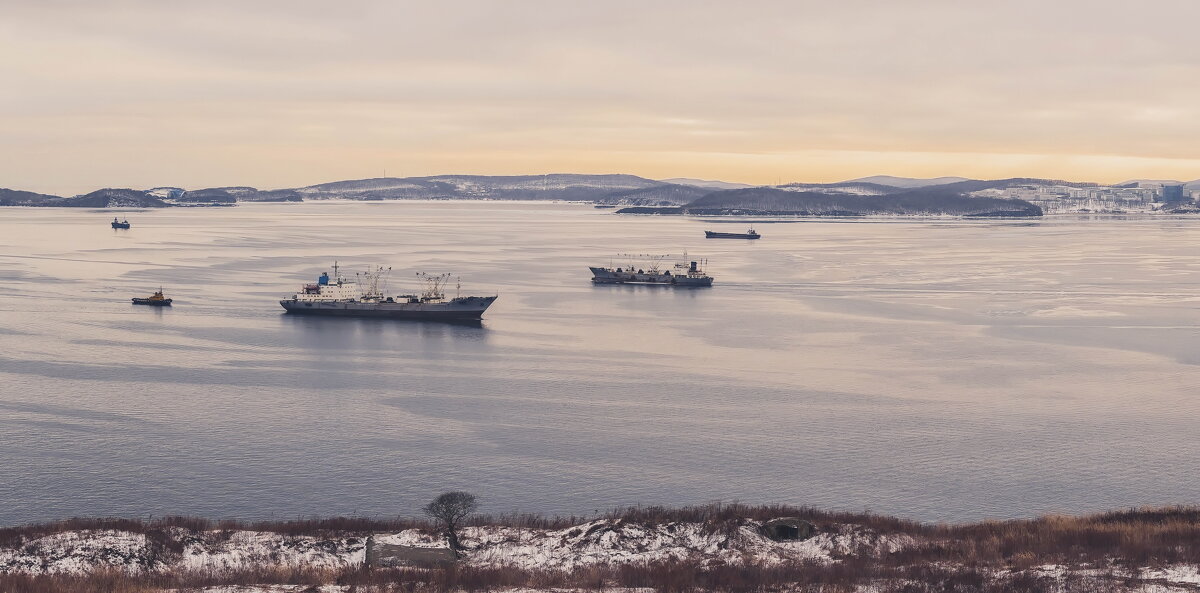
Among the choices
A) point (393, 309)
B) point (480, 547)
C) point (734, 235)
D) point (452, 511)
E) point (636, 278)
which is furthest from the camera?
point (734, 235)

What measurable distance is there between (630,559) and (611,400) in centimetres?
2030

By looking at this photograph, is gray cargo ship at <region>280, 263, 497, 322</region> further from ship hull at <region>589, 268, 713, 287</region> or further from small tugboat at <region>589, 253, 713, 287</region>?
small tugboat at <region>589, 253, 713, 287</region>

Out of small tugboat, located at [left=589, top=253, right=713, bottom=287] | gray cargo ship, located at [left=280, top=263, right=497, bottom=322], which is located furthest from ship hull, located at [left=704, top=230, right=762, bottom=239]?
gray cargo ship, located at [left=280, top=263, right=497, bottom=322]

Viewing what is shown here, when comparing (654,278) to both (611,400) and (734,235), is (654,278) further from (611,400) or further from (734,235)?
(734,235)

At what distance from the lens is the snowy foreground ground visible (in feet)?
65.5

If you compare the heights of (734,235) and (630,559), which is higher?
(630,559)

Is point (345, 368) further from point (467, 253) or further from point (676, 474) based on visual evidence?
point (467, 253)

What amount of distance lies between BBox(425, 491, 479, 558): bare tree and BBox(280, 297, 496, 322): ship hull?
45375 mm

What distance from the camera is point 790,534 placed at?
2423 centimetres

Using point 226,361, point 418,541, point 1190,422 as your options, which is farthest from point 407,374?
point 1190,422

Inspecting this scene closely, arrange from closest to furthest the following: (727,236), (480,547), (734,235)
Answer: (480,547) < (734,235) < (727,236)

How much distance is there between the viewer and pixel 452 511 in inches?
945

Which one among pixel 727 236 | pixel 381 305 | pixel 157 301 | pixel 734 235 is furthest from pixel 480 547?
pixel 727 236

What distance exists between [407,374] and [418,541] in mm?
26790
